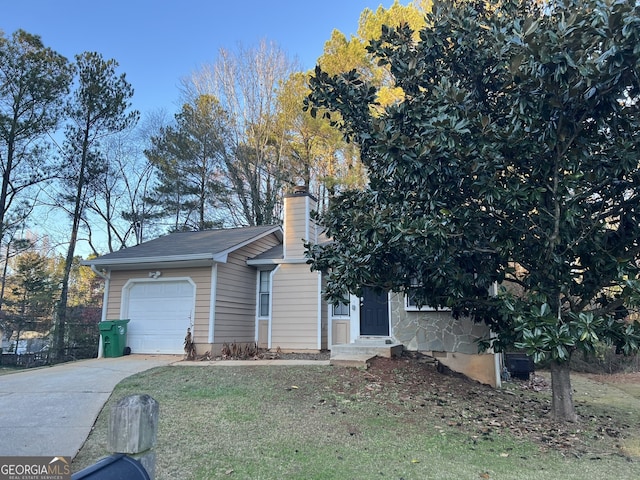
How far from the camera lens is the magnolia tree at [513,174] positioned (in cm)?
431

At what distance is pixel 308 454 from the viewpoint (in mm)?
4062

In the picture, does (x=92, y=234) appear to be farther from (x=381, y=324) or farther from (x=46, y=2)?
(x=381, y=324)

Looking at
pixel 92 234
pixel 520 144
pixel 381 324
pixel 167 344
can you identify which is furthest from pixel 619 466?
pixel 92 234

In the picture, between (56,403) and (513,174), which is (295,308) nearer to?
(56,403)

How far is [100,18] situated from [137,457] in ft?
47.5

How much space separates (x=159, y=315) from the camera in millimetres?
10641

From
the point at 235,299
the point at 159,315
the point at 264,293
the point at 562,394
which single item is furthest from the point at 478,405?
the point at 159,315

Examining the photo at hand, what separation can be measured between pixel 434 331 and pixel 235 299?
5.19 m

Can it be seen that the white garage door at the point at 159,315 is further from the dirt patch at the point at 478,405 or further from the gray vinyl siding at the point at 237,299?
the dirt patch at the point at 478,405

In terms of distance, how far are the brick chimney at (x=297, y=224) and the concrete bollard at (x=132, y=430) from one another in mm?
9665

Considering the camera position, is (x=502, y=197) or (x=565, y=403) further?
(x=565, y=403)
